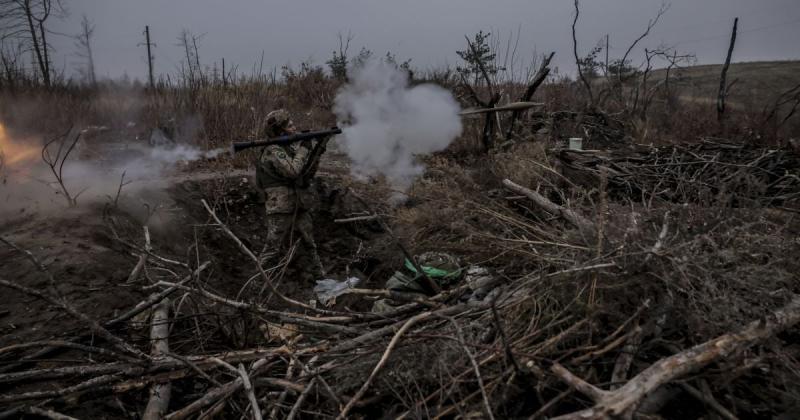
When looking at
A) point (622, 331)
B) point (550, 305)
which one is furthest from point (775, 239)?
point (550, 305)

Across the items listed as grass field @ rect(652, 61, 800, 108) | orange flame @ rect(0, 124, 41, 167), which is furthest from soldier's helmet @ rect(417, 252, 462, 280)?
grass field @ rect(652, 61, 800, 108)

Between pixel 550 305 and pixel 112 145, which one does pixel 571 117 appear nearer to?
pixel 550 305

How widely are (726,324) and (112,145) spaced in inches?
449

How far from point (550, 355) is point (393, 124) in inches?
216

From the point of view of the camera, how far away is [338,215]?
22.6ft

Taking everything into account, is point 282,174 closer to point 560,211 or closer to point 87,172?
point 560,211

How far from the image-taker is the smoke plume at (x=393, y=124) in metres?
6.74

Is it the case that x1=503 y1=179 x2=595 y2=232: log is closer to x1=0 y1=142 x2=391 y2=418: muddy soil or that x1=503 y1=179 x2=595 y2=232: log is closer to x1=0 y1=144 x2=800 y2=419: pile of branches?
x1=0 y1=144 x2=800 y2=419: pile of branches

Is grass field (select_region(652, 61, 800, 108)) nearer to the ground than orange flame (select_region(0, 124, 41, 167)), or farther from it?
farther from it

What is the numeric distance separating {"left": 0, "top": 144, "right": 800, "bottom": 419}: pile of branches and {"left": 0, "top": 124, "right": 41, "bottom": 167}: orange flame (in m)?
7.75

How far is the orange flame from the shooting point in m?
7.52

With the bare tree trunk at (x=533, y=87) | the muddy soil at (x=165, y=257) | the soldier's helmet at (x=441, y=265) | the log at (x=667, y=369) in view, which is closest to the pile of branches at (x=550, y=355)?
the log at (x=667, y=369)

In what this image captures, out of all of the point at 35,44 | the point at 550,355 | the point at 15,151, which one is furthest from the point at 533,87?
the point at 35,44

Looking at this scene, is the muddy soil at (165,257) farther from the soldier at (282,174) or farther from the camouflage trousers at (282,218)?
the soldier at (282,174)
